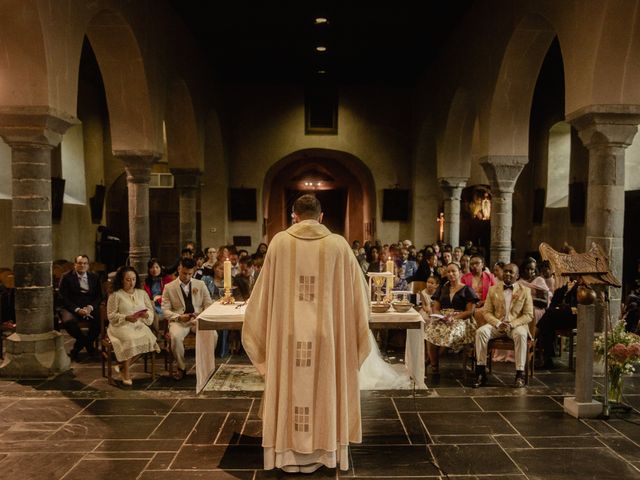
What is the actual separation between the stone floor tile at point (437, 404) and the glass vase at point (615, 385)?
1.21m

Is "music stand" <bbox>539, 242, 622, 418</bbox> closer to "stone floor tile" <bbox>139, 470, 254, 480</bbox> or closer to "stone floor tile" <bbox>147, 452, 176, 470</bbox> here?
"stone floor tile" <bbox>139, 470, 254, 480</bbox>

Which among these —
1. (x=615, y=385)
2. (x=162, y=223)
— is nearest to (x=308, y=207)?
(x=615, y=385)

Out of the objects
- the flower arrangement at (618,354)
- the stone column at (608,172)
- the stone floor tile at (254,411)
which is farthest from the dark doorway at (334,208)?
the flower arrangement at (618,354)

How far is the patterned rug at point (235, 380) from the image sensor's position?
586 cm

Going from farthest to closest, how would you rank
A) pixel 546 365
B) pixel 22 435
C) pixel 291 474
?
pixel 546 365
pixel 22 435
pixel 291 474

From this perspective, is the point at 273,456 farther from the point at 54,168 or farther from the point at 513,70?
the point at 54,168

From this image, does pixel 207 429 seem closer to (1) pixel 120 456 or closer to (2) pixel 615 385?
(1) pixel 120 456

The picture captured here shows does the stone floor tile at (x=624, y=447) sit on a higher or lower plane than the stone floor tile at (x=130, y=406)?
higher

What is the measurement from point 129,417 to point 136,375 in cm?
140

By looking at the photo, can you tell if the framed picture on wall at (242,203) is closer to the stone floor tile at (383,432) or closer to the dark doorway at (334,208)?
the dark doorway at (334,208)

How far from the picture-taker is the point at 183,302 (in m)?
6.67

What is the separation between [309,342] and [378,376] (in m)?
2.34

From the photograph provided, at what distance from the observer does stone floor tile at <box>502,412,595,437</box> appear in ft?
15.7

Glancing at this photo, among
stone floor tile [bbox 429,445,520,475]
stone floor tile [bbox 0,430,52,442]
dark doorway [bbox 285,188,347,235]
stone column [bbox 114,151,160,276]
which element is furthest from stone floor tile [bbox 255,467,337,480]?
dark doorway [bbox 285,188,347,235]
